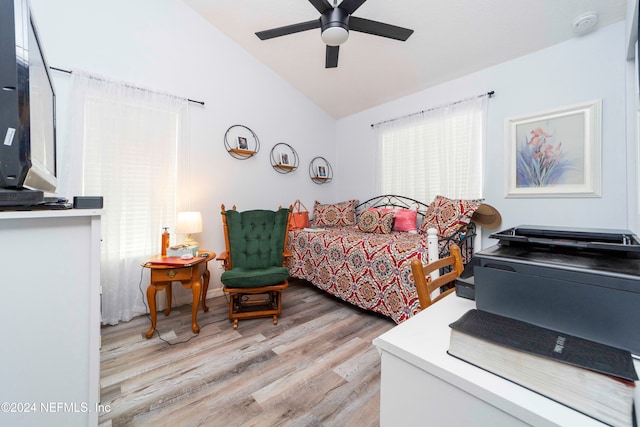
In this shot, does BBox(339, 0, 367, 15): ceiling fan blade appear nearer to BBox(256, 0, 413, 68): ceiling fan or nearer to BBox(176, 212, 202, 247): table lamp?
BBox(256, 0, 413, 68): ceiling fan

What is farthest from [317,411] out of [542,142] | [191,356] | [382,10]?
[382,10]

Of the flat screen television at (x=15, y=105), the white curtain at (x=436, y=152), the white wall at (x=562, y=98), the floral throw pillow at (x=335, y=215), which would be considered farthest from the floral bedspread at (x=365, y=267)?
the flat screen television at (x=15, y=105)

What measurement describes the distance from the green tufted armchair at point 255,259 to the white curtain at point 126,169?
0.69 m

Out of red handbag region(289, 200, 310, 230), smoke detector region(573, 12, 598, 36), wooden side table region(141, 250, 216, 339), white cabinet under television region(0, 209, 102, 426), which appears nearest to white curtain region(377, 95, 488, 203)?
smoke detector region(573, 12, 598, 36)

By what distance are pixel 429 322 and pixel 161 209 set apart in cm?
259

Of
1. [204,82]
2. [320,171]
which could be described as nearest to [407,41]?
[320,171]

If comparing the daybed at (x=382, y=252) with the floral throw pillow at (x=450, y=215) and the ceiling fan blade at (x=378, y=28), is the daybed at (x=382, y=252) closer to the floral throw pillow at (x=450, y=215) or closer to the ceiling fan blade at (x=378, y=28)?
the floral throw pillow at (x=450, y=215)

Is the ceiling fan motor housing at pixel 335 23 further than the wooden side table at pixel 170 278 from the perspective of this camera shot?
No

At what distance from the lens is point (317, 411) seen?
1293 millimetres

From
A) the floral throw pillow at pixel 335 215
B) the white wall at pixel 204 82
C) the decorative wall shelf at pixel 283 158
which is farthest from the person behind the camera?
the floral throw pillow at pixel 335 215

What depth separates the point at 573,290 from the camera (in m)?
0.46

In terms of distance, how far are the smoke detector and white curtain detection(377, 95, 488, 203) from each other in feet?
2.37

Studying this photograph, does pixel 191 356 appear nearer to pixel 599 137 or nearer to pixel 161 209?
pixel 161 209

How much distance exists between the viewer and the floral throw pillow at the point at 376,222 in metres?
2.83
